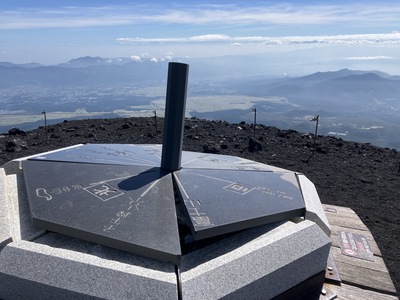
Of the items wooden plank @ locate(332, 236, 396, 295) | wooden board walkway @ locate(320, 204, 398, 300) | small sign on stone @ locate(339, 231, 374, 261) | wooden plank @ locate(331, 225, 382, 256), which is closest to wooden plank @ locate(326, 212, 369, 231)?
wooden board walkway @ locate(320, 204, 398, 300)

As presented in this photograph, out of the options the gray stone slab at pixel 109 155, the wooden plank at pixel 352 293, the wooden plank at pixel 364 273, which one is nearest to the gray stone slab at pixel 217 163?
the gray stone slab at pixel 109 155

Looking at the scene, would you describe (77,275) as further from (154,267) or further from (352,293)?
(352,293)

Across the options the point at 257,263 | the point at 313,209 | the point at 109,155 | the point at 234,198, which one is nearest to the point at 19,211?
→ the point at 109,155

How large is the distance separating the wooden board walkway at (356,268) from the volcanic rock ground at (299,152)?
0.91 m

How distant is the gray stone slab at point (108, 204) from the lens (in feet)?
11.8

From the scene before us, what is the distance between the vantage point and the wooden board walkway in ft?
13.9

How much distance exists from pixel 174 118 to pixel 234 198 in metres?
1.64

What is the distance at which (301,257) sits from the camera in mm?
3703

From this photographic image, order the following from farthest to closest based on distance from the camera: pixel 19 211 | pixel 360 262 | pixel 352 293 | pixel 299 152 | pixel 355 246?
1. pixel 299 152
2. pixel 355 246
3. pixel 360 262
4. pixel 19 211
5. pixel 352 293

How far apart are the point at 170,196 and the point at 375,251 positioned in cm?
325

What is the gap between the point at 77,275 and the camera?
3168mm

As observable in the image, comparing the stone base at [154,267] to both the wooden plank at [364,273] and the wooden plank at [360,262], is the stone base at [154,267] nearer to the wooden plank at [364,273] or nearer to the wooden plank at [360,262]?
the wooden plank at [364,273]

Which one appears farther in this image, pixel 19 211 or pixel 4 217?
pixel 19 211

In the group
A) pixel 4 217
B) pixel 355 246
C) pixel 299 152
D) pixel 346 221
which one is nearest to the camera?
pixel 4 217
